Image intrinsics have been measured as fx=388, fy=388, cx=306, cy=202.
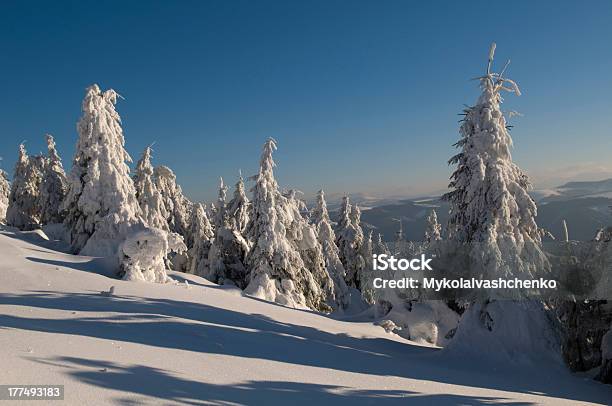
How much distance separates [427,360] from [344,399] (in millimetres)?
7454

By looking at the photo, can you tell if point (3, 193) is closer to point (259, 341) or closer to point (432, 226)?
point (259, 341)

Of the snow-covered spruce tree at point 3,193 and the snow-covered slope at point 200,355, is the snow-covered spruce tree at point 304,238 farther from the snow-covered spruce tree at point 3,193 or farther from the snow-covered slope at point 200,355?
the snow-covered spruce tree at point 3,193

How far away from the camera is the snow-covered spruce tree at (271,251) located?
23.9m

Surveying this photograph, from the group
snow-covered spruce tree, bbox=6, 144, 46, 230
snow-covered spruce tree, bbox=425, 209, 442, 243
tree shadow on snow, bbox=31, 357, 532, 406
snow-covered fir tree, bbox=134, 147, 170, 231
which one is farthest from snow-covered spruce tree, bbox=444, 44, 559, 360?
snow-covered spruce tree, bbox=6, 144, 46, 230

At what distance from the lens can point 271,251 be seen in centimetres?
2398

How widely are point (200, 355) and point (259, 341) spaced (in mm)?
2680

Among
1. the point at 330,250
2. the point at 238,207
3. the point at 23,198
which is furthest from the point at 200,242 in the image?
the point at 23,198

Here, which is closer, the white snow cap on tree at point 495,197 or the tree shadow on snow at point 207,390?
the tree shadow on snow at point 207,390

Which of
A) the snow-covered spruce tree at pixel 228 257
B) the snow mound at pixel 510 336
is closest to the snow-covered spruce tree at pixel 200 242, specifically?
the snow-covered spruce tree at pixel 228 257

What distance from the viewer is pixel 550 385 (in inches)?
519

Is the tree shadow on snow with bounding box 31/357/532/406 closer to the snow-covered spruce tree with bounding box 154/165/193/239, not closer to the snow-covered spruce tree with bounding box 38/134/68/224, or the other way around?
the snow-covered spruce tree with bounding box 154/165/193/239

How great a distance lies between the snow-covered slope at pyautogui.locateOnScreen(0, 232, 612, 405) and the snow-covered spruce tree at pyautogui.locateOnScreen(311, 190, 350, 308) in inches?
632

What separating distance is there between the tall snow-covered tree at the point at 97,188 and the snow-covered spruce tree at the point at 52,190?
16128mm

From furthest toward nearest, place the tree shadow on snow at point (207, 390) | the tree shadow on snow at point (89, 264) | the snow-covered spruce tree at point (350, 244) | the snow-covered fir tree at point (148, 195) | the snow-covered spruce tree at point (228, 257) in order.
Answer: the snow-covered spruce tree at point (350, 244) < the snow-covered fir tree at point (148, 195) < the snow-covered spruce tree at point (228, 257) < the tree shadow on snow at point (89, 264) < the tree shadow on snow at point (207, 390)
